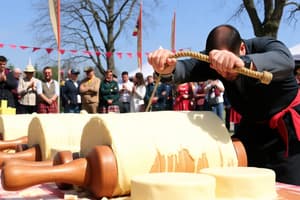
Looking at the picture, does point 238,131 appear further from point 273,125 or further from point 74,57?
point 74,57

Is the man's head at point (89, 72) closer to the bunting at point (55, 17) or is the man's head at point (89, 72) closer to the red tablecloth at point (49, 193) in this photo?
the bunting at point (55, 17)

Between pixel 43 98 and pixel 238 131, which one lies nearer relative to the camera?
pixel 238 131

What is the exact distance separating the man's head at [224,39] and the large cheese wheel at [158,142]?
207mm

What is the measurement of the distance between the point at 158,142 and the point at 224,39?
36 centimetres

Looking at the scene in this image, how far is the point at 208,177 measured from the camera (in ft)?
2.97

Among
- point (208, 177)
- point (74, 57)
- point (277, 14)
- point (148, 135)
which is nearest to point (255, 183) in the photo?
point (208, 177)

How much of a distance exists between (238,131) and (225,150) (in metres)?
0.36

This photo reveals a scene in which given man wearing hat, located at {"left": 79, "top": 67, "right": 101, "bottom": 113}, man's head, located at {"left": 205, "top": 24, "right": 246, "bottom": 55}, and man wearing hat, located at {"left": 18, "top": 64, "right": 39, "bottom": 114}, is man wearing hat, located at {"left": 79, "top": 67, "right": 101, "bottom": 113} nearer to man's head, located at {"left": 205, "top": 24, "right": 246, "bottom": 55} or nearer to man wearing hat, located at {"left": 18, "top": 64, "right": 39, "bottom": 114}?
man wearing hat, located at {"left": 18, "top": 64, "right": 39, "bottom": 114}

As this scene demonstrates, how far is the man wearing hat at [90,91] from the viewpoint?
7.49 meters

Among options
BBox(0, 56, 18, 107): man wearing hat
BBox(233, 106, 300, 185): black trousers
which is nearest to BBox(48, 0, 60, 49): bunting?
BBox(0, 56, 18, 107): man wearing hat

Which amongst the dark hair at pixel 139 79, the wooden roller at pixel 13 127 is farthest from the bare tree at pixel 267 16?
the wooden roller at pixel 13 127

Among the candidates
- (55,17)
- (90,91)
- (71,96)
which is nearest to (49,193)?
(55,17)

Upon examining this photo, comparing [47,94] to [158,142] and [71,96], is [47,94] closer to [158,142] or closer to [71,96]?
[71,96]

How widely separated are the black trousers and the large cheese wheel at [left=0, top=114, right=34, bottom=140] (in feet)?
2.63
